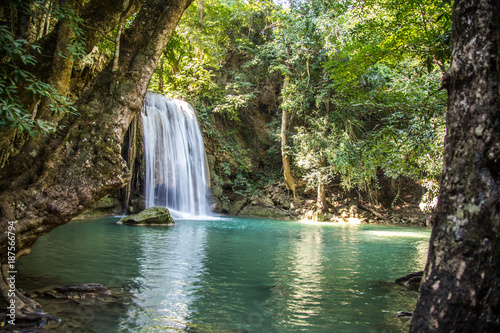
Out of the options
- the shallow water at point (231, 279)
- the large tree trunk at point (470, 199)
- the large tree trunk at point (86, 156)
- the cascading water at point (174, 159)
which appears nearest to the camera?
the large tree trunk at point (470, 199)

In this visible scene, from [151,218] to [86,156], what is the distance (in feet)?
30.9

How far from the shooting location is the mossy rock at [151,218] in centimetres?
1243

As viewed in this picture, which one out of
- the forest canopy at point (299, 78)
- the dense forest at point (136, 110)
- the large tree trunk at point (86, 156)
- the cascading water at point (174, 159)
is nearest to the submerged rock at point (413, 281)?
the dense forest at point (136, 110)

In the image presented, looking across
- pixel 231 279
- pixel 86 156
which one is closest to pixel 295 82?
pixel 231 279

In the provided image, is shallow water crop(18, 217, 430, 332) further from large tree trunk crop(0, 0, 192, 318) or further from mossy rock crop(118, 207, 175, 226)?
mossy rock crop(118, 207, 175, 226)

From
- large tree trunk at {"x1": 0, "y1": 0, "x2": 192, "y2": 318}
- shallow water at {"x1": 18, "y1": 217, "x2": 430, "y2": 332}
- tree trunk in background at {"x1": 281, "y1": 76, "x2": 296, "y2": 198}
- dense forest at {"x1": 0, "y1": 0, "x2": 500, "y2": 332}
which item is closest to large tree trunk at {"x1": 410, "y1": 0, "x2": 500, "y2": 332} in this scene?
dense forest at {"x1": 0, "y1": 0, "x2": 500, "y2": 332}

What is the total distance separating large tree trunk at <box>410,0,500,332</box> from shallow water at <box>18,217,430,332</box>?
5.08ft

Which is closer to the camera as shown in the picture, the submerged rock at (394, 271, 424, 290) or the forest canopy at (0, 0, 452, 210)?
the submerged rock at (394, 271, 424, 290)

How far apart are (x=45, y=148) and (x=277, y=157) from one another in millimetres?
20420

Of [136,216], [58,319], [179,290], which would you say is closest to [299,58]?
[136,216]

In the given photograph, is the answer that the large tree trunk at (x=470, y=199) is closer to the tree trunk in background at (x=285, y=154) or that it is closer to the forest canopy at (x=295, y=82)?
the forest canopy at (x=295, y=82)

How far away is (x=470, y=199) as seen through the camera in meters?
2.07

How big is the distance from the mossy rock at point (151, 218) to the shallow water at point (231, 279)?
293 centimetres

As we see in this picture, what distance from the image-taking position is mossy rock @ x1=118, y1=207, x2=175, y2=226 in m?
12.4
